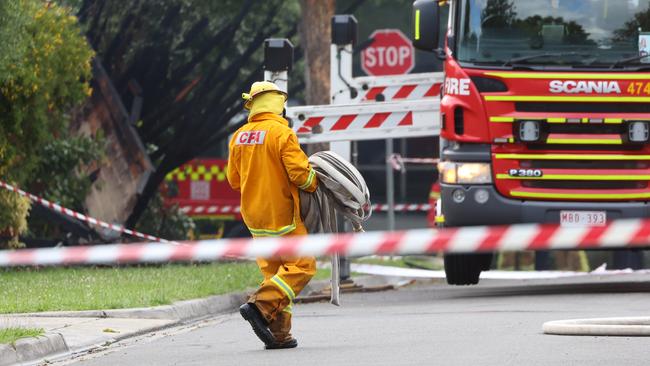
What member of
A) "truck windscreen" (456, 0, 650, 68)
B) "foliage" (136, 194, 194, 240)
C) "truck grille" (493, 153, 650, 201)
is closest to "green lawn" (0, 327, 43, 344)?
"truck grille" (493, 153, 650, 201)

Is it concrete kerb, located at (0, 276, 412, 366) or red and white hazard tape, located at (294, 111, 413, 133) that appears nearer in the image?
concrete kerb, located at (0, 276, 412, 366)

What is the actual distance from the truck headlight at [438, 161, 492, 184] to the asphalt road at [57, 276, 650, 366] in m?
1.07

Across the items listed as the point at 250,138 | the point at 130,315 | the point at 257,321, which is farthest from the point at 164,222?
the point at 257,321

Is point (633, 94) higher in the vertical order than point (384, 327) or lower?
higher

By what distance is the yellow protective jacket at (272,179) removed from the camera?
35.6 feet

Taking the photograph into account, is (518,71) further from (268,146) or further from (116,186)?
(116,186)

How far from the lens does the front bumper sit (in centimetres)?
1454

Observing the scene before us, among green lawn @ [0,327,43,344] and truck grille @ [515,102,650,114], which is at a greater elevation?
truck grille @ [515,102,650,114]

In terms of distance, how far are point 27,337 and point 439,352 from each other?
8.65 feet

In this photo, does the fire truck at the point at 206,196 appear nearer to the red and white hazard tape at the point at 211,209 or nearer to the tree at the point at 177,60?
the red and white hazard tape at the point at 211,209

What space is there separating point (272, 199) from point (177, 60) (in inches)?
580

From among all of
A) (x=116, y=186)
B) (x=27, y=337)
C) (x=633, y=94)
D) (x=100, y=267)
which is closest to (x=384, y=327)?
(x=27, y=337)

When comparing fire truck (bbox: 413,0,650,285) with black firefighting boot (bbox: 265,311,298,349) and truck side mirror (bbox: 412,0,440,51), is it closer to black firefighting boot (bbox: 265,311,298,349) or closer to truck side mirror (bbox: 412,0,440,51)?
truck side mirror (bbox: 412,0,440,51)

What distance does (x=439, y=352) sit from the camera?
396 inches
